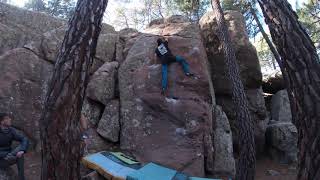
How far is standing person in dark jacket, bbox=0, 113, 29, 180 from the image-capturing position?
20.9ft

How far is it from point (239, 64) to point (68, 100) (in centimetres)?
997

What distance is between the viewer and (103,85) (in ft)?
33.4

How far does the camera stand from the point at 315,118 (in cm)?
290

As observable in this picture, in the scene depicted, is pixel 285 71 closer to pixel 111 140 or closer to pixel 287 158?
pixel 111 140

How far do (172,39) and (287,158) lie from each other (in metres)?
5.58

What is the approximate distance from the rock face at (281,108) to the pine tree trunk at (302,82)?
476 inches

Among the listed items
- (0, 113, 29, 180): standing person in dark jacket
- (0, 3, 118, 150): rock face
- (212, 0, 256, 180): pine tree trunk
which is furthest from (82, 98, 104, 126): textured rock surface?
(212, 0, 256, 180): pine tree trunk

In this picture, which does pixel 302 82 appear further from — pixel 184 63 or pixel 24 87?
pixel 24 87

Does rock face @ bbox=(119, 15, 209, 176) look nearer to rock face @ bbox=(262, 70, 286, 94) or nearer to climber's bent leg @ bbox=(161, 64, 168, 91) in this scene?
climber's bent leg @ bbox=(161, 64, 168, 91)

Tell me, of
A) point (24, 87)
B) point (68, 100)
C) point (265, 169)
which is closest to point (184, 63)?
point (24, 87)

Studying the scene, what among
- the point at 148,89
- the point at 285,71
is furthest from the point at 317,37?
the point at 285,71

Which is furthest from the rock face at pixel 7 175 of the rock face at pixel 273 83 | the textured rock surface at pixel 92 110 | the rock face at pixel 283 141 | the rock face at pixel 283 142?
the rock face at pixel 273 83

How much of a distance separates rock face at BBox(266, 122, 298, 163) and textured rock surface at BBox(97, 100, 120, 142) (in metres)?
5.93

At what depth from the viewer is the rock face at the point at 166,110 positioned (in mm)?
8664
